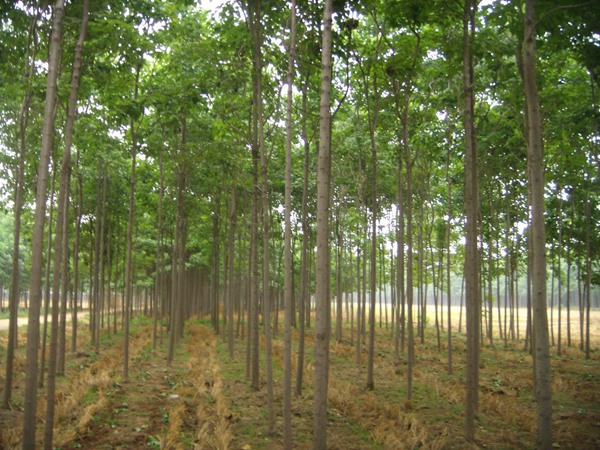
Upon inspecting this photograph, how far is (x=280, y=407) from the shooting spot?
9.98m

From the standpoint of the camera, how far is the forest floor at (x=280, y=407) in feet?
24.8

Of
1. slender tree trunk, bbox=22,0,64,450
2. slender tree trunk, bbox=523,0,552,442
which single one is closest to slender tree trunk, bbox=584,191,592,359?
slender tree trunk, bbox=523,0,552,442

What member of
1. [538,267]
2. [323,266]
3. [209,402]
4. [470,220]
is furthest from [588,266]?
[323,266]

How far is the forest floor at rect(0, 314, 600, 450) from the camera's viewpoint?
757 centimetres

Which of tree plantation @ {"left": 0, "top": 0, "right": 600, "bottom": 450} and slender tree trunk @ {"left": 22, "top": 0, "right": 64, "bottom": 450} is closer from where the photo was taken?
slender tree trunk @ {"left": 22, "top": 0, "right": 64, "bottom": 450}

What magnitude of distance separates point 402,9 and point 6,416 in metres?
10.2

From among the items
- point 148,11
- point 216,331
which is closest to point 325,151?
point 148,11

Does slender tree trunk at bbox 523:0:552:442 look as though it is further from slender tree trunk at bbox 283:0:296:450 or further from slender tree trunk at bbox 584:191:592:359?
slender tree trunk at bbox 584:191:592:359

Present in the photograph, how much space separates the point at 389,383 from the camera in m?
12.5

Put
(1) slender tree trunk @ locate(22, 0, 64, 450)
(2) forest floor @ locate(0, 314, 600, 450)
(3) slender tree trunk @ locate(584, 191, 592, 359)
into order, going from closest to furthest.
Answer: (1) slender tree trunk @ locate(22, 0, 64, 450) < (2) forest floor @ locate(0, 314, 600, 450) < (3) slender tree trunk @ locate(584, 191, 592, 359)

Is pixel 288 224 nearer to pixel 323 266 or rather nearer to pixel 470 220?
pixel 323 266

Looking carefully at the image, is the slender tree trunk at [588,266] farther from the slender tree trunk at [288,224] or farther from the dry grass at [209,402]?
the slender tree trunk at [288,224]

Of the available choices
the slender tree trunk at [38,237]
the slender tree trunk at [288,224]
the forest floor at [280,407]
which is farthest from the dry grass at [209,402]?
the slender tree trunk at [38,237]

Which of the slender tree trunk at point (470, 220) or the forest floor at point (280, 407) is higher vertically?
the slender tree trunk at point (470, 220)
